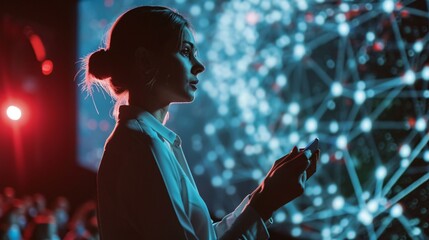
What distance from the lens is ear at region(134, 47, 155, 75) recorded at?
86 centimetres

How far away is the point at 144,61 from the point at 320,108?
1.60 metres

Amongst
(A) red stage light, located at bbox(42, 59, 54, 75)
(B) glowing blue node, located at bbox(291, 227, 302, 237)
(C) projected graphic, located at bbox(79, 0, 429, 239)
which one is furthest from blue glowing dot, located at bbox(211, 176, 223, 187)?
(A) red stage light, located at bbox(42, 59, 54, 75)

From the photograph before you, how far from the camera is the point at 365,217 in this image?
73.6 inches

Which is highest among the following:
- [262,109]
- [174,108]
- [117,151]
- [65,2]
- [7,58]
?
[65,2]

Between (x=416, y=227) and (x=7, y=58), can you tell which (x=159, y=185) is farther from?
(x=7, y=58)

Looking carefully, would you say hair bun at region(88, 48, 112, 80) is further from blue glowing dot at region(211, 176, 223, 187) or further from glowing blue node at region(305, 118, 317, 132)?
blue glowing dot at region(211, 176, 223, 187)

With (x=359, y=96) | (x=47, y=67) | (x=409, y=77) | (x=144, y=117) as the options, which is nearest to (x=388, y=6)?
(x=409, y=77)

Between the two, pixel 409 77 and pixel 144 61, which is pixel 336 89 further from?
pixel 144 61

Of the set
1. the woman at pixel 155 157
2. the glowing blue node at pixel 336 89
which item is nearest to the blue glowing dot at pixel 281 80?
the glowing blue node at pixel 336 89

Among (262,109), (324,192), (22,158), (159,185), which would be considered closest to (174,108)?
(262,109)

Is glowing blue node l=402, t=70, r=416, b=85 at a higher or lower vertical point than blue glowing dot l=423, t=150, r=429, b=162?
higher

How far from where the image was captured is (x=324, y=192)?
229 cm

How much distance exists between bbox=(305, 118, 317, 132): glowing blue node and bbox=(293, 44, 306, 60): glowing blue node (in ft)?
0.97

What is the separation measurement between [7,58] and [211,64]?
200cm
